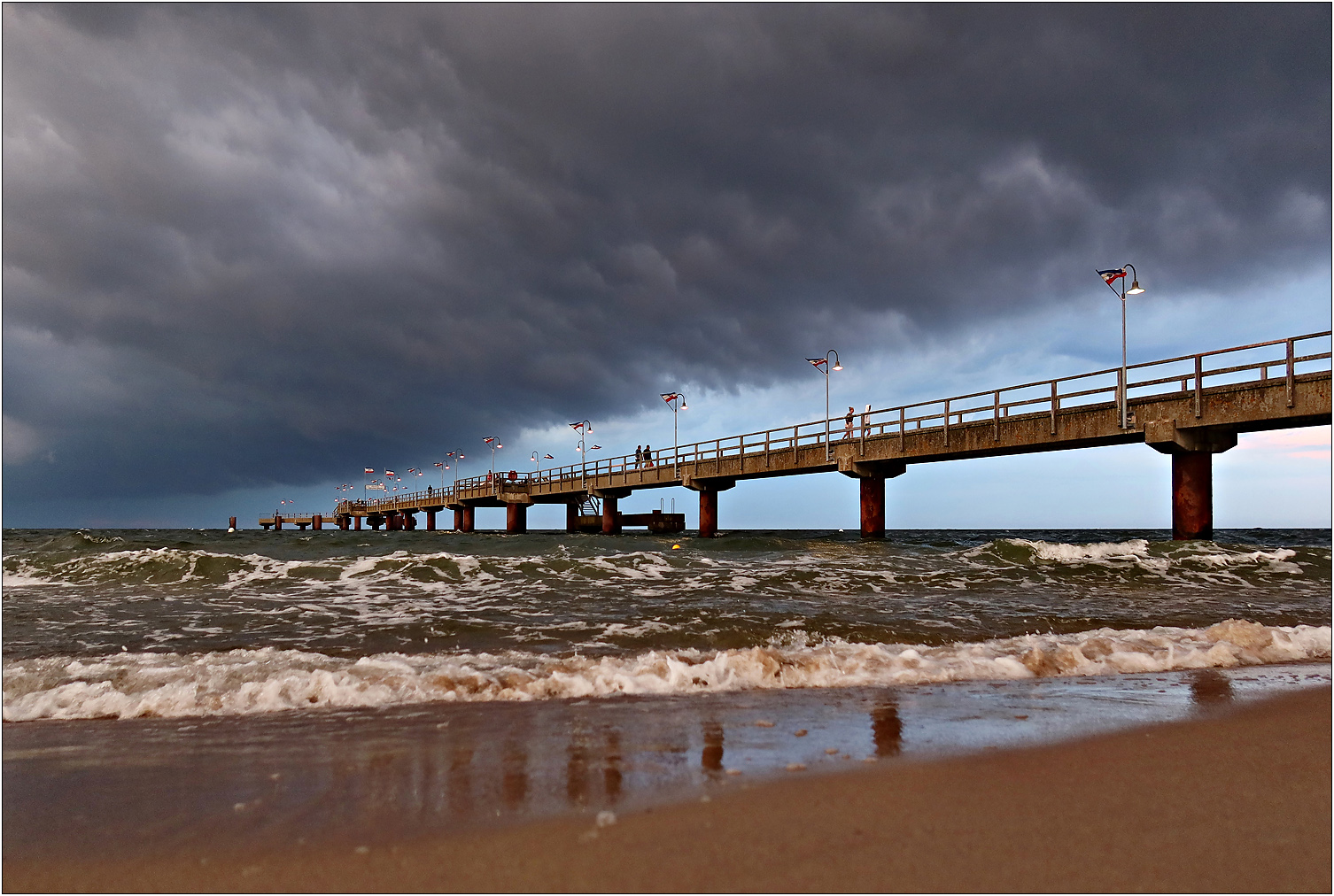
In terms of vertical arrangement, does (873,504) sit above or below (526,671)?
below

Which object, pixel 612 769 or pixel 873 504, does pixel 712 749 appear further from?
pixel 873 504

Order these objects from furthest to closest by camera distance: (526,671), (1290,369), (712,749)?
(1290,369)
(526,671)
(712,749)

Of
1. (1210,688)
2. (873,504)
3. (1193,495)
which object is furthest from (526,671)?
(873,504)

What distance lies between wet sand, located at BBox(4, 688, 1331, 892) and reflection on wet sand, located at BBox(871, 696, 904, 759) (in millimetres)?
383

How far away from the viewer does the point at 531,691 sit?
4.89 m

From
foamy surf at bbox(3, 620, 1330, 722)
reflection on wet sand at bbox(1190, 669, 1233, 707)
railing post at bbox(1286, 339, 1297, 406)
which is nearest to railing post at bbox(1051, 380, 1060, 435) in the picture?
railing post at bbox(1286, 339, 1297, 406)

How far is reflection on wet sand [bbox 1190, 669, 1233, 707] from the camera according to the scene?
455 centimetres

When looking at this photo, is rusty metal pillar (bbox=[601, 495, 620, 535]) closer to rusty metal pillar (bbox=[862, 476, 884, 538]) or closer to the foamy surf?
rusty metal pillar (bbox=[862, 476, 884, 538])

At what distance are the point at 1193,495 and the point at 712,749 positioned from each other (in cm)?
2209

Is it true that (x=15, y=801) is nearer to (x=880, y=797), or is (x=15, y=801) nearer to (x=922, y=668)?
(x=880, y=797)

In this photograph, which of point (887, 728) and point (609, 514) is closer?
point (887, 728)

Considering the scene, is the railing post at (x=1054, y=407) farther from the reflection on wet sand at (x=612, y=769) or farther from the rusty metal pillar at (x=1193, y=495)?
the reflection on wet sand at (x=612, y=769)

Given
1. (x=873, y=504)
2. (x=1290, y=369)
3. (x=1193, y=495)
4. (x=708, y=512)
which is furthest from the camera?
(x=708, y=512)

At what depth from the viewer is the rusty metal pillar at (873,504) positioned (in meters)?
30.9
